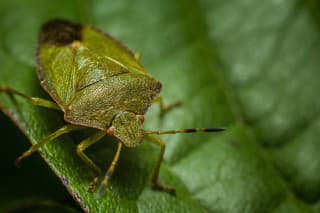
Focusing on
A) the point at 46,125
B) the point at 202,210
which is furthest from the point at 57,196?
the point at 202,210

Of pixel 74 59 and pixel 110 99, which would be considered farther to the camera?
pixel 74 59

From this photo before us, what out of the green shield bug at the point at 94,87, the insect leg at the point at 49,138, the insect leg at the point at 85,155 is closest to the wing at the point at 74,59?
the green shield bug at the point at 94,87

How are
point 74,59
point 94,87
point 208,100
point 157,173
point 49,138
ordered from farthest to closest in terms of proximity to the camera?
1. point 208,100
2. point 74,59
3. point 94,87
4. point 157,173
5. point 49,138

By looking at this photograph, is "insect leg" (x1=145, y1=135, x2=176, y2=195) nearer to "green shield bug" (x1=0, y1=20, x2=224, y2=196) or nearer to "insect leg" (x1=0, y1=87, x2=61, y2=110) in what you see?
"green shield bug" (x1=0, y1=20, x2=224, y2=196)

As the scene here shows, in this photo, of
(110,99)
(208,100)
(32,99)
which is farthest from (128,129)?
(208,100)

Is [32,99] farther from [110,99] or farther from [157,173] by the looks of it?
[157,173]

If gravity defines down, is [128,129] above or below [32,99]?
below
